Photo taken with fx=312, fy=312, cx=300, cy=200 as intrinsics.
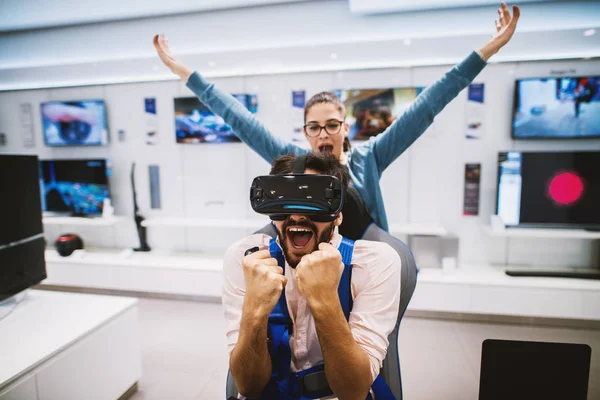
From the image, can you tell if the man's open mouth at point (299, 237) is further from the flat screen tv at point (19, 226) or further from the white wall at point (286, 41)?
the white wall at point (286, 41)

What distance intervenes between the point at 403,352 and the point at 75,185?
3.72 metres

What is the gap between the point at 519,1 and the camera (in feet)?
8.41

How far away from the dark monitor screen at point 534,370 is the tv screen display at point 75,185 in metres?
3.75

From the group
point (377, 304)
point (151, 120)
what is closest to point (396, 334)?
point (377, 304)

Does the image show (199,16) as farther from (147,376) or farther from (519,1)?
(147,376)

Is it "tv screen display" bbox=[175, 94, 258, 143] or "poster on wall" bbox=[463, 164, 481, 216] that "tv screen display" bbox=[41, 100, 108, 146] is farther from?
"poster on wall" bbox=[463, 164, 481, 216]

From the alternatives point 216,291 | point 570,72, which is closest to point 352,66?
point 570,72

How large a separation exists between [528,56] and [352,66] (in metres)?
1.48

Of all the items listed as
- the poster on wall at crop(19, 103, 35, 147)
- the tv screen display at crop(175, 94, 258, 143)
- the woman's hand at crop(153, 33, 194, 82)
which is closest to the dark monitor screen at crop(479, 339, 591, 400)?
the woman's hand at crop(153, 33, 194, 82)

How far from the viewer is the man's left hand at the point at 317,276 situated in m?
0.73

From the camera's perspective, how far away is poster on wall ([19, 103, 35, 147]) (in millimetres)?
3703

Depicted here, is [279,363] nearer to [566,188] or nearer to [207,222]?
[207,222]

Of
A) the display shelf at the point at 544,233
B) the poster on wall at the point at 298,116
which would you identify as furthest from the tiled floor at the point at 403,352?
the poster on wall at the point at 298,116

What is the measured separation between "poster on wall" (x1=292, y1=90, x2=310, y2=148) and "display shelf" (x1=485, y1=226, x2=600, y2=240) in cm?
187
